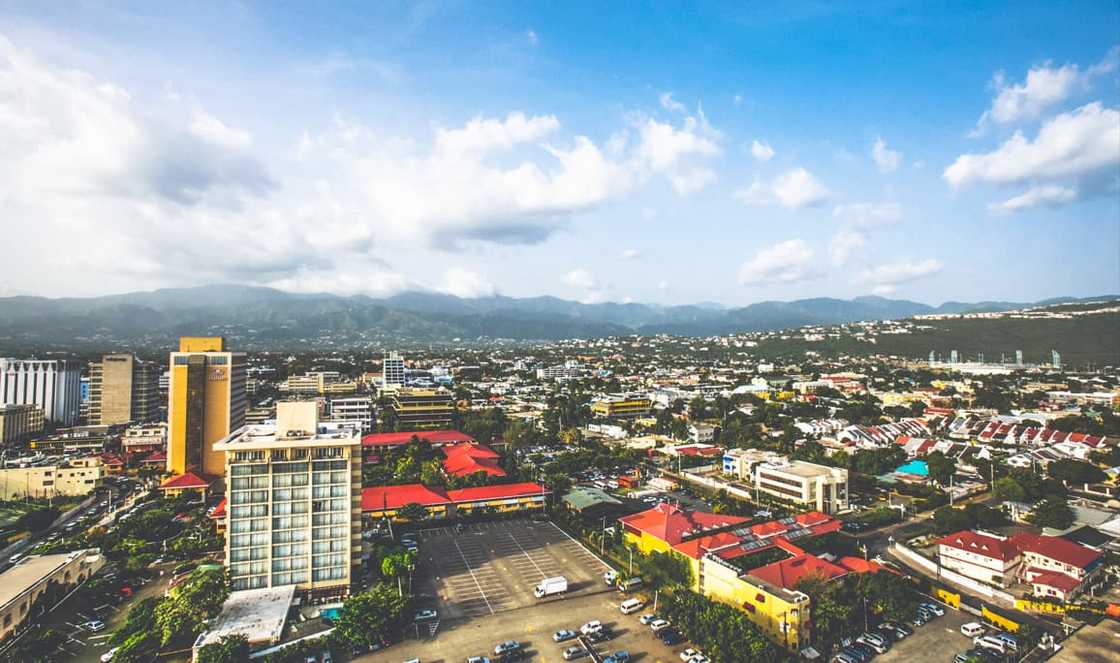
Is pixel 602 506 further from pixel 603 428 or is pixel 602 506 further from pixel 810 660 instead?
pixel 603 428

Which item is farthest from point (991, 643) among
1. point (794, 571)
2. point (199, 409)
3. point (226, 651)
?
point (199, 409)

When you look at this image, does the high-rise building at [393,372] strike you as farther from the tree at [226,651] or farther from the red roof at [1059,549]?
the red roof at [1059,549]

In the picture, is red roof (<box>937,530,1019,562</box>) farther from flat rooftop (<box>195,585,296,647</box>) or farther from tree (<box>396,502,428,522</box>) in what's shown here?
flat rooftop (<box>195,585,296,647</box>)

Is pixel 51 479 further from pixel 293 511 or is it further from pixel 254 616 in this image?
pixel 254 616

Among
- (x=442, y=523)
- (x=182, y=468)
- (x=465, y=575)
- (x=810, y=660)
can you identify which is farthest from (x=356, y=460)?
(x=182, y=468)

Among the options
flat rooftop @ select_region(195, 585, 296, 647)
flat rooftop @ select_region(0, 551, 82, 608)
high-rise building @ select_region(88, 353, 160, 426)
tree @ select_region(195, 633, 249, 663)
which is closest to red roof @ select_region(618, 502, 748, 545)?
flat rooftop @ select_region(195, 585, 296, 647)

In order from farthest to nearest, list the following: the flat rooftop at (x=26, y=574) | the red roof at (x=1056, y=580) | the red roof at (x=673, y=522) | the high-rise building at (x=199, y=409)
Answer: the high-rise building at (x=199, y=409) < the red roof at (x=673, y=522) < the red roof at (x=1056, y=580) < the flat rooftop at (x=26, y=574)

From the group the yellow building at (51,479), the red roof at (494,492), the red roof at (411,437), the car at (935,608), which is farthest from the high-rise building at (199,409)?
the car at (935,608)
